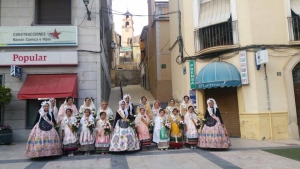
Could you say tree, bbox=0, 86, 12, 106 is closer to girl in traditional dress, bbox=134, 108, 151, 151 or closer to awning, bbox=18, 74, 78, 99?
awning, bbox=18, 74, 78, 99

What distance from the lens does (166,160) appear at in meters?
6.93

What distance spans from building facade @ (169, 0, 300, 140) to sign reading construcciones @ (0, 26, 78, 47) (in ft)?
20.2

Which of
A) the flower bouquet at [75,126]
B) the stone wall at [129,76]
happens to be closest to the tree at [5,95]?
the flower bouquet at [75,126]

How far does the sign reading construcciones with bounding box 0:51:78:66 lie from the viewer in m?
10.9

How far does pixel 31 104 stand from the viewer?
11180 millimetres

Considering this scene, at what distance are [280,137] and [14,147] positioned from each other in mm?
10624

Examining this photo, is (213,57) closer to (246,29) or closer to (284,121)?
(246,29)

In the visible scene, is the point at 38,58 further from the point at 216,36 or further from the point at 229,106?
the point at 229,106

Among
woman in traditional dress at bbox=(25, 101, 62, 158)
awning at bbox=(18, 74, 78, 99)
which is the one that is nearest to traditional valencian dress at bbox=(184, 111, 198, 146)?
woman in traditional dress at bbox=(25, 101, 62, 158)

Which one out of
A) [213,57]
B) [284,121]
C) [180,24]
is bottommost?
[284,121]

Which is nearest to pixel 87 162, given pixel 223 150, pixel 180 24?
pixel 223 150

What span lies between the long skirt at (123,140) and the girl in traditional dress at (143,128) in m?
0.32

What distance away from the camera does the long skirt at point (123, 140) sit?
307 inches

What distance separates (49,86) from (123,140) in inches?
184
